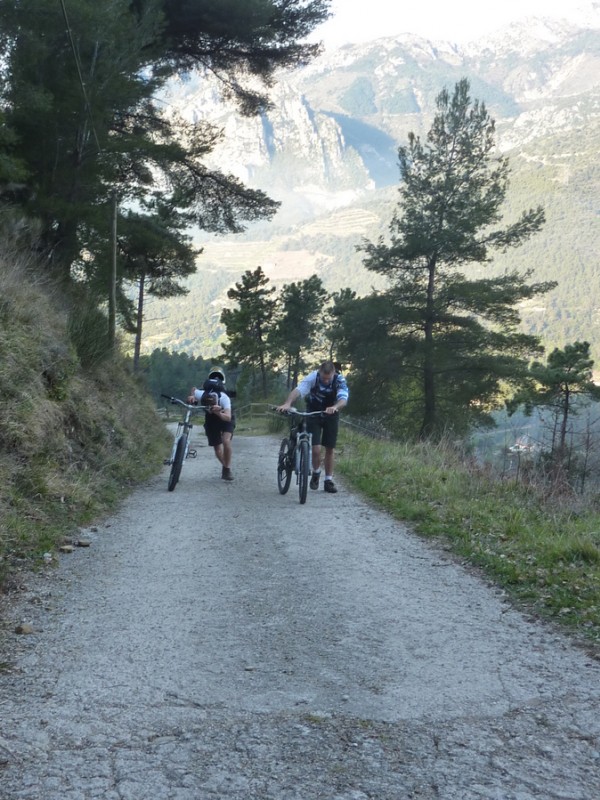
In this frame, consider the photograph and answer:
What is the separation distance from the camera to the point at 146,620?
4297mm

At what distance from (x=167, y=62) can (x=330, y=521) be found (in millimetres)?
14237

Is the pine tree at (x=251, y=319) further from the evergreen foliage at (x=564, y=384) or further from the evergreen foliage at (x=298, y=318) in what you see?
the evergreen foliage at (x=564, y=384)

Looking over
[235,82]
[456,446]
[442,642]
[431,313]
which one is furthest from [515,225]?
[442,642]

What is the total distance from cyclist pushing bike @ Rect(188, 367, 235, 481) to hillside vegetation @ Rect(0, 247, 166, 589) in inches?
50.3

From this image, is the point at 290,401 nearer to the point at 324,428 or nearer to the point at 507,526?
the point at 324,428

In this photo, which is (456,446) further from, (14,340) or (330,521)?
(14,340)

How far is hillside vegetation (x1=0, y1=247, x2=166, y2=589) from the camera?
614 centimetres

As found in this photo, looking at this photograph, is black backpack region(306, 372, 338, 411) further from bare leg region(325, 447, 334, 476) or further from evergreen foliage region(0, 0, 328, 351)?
evergreen foliage region(0, 0, 328, 351)

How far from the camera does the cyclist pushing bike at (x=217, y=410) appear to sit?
1005 centimetres

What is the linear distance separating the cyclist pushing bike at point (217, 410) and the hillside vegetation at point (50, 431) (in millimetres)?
1279

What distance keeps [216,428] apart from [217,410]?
1.40 ft

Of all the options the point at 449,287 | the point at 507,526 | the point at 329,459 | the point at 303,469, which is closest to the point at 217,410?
the point at 329,459

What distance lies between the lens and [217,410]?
10133 mm

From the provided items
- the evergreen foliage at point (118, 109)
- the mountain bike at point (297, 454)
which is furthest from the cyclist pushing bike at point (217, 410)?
the evergreen foliage at point (118, 109)
